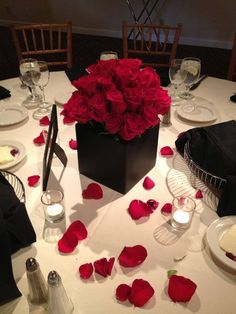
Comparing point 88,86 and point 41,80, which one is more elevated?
point 88,86

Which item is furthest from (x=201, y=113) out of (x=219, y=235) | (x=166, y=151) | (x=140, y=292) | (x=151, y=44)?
(x=151, y=44)

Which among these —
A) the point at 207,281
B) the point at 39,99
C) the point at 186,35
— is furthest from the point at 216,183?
the point at 186,35

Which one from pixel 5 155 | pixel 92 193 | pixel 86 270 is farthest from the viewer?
pixel 5 155

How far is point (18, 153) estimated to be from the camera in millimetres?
1091

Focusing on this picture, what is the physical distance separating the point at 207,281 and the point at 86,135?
20.5 inches

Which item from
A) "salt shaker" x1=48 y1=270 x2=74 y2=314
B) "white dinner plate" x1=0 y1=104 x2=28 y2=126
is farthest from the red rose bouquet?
"white dinner plate" x1=0 y1=104 x2=28 y2=126

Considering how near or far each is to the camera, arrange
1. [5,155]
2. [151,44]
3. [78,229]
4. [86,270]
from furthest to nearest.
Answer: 1. [151,44]
2. [5,155]
3. [78,229]
4. [86,270]

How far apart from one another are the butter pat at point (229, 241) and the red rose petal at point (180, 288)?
0.13 metres

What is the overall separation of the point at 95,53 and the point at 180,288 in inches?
146

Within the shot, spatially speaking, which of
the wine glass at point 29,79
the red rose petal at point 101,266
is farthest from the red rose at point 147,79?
the wine glass at point 29,79

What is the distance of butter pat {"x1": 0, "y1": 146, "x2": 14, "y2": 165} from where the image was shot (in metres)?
1.04

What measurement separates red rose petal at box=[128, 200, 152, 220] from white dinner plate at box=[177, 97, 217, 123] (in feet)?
1.84

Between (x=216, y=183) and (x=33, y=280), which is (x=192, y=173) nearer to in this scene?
(x=216, y=183)

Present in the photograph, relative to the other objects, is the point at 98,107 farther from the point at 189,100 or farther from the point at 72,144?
the point at 189,100
